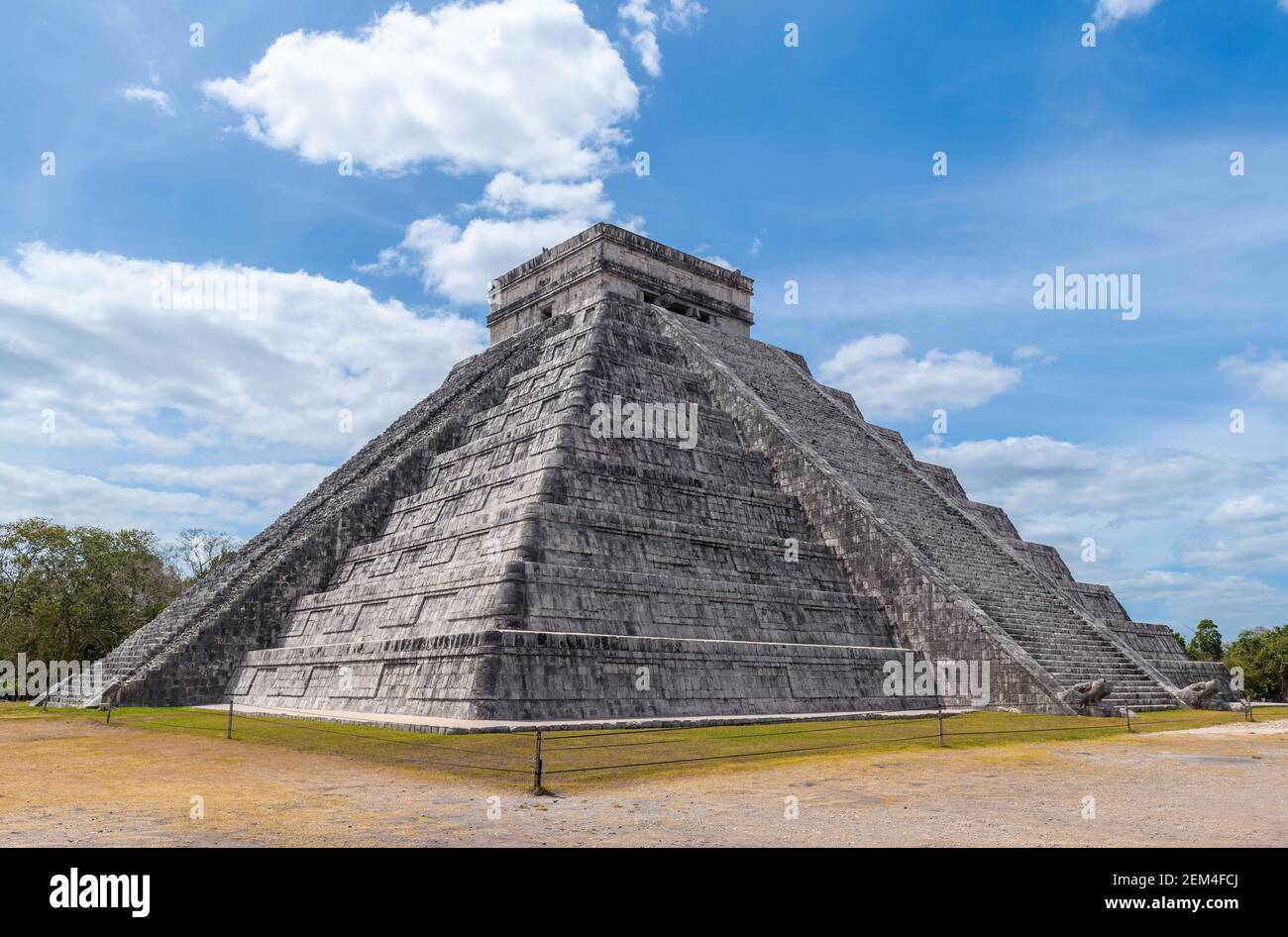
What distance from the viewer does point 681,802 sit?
870cm

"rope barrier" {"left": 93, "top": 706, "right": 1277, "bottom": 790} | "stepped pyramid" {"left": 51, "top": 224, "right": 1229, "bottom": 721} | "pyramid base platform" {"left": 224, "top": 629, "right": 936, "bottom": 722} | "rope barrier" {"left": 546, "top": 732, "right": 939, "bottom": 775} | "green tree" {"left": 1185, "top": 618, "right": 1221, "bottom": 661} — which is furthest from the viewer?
"green tree" {"left": 1185, "top": 618, "right": 1221, "bottom": 661}

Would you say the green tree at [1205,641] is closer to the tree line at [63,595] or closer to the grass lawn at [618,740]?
the grass lawn at [618,740]

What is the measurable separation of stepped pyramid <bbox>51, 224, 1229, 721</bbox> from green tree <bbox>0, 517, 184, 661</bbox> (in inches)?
431

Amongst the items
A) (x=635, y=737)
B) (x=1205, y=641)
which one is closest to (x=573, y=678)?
(x=635, y=737)

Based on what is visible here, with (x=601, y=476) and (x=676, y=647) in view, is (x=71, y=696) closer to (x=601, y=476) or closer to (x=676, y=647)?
(x=601, y=476)

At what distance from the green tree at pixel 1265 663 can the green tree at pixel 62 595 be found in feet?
152

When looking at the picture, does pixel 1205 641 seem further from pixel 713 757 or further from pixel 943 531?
pixel 713 757

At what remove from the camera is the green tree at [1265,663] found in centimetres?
4125

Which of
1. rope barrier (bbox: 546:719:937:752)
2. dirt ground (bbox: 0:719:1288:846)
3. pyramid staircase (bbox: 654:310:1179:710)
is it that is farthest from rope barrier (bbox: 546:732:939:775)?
pyramid staircase (bbox: 654:310:1179:710)

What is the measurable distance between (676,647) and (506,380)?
1372 centimetres

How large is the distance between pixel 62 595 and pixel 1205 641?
54.8m

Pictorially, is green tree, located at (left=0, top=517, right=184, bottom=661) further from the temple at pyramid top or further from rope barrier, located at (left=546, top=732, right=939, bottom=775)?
rope barrier, located at (left=546, top=732, right=939, bottom=775)

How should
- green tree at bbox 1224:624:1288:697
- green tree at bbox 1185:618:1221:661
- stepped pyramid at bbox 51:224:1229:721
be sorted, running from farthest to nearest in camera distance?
1. green tree at bbox 1185:618:1221:661
2. green tree at bbox 1224:624:1288:697
3. stepped pyramid at bbox 51:224:1229:721

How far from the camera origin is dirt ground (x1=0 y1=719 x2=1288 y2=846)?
7000mm
